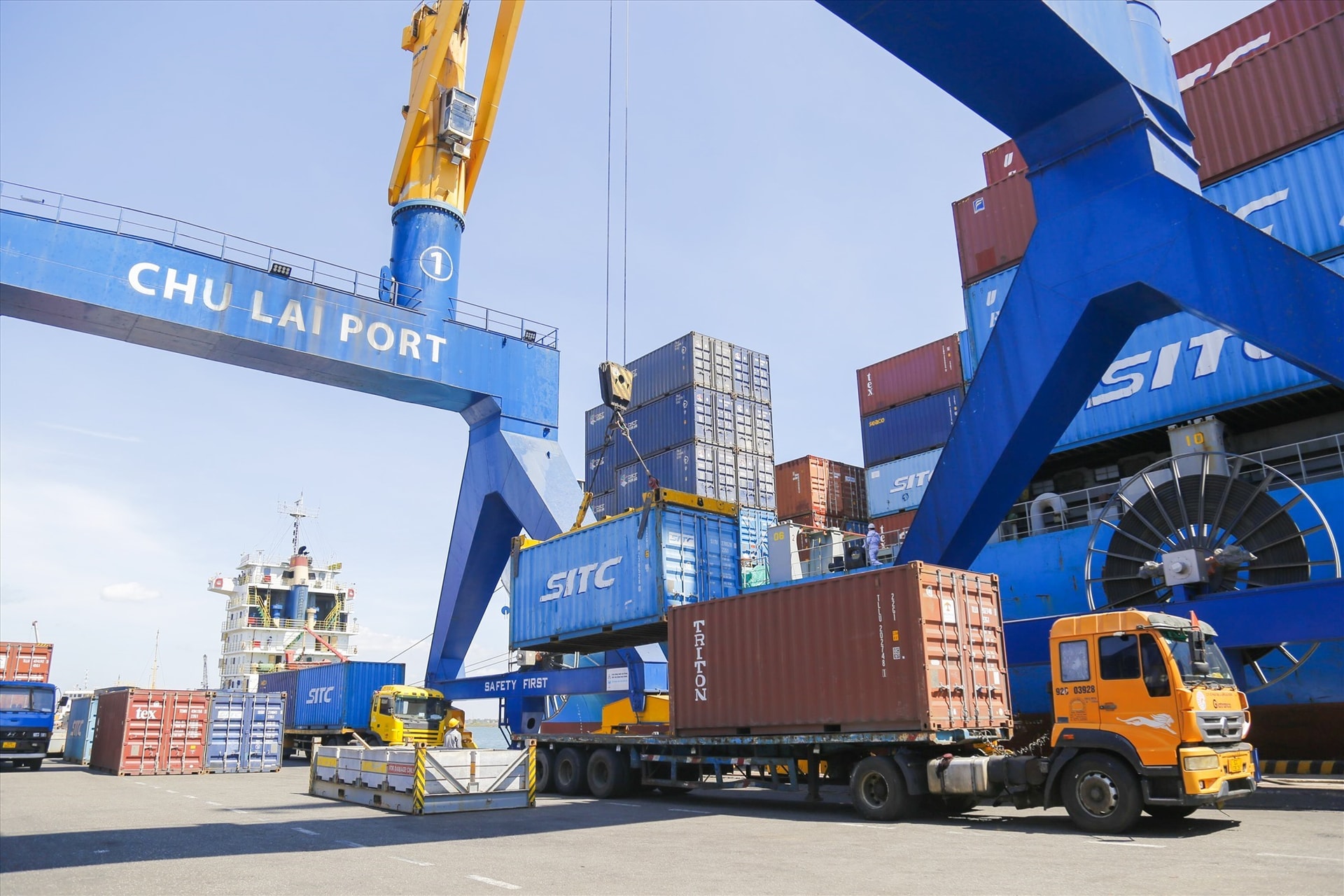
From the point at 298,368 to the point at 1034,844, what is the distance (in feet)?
50.6

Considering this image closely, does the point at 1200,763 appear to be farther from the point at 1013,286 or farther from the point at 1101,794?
the point at 1013,286

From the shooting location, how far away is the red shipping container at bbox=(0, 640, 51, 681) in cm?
2820

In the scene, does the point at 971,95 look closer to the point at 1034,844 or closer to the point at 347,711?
the point at 1034,844

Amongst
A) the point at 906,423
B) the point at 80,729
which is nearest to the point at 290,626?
the point at 80,729

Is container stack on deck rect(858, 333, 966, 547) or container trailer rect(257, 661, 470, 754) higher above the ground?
container stack on deck rect(858, 333, 966, 547)

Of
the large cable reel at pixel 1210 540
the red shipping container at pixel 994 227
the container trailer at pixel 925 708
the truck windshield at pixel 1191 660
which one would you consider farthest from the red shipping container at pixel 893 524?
the truck windshield at pixel 1191 660

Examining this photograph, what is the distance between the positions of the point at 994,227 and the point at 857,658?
1379 cm

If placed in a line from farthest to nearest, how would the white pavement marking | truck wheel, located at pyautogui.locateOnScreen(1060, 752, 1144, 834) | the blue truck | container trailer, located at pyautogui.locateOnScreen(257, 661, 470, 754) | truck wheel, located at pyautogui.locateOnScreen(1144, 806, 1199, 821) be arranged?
the blue truck < container trailer, located at pyautogui.locateOnScreen(257, 661, 470, 754) < truck wheel, located at pyautogui.locateOnScreen(1144, 806, 1199, 821) < truck wheel, located at pyautogui.locateOnScreen(1060, 752, 1144, 834) < the white pavement marking

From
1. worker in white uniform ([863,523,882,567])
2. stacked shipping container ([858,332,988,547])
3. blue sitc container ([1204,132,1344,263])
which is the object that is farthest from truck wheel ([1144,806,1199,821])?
stacked shipping container ([858,332,988,547])

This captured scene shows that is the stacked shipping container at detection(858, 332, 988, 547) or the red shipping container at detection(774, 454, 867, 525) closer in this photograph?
the stacked shipping container at detection(858, 332, 988, 547)

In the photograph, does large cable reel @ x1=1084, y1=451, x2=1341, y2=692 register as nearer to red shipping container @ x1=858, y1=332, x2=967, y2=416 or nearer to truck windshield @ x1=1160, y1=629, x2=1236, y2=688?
truck windshield @ x1=1160, y1=629, x2=1236, y2=688

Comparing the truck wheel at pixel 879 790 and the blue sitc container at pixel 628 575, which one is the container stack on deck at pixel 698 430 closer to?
the blue sitc container at pixel 628 575

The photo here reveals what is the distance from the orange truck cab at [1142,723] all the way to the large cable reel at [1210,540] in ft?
10.4

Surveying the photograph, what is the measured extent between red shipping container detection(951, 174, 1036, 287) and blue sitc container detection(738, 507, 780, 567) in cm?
780
